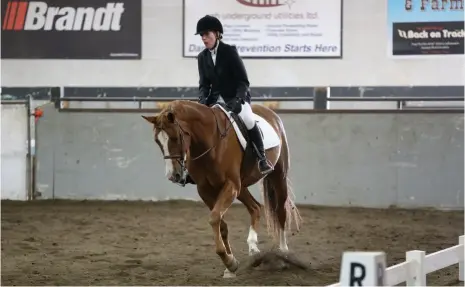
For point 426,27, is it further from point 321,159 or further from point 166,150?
point 166,150

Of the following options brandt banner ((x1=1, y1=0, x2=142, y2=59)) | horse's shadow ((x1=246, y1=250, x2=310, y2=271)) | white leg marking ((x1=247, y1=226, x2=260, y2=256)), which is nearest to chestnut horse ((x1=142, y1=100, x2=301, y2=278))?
white leg marking ((x1=247, y1=226, x2=260, y2=256))

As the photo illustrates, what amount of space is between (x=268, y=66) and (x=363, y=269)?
8787 millimetres

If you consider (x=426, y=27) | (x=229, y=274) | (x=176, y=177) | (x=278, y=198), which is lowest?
(x=229, y=274)

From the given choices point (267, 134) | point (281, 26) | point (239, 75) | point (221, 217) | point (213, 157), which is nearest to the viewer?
point (221, 217)

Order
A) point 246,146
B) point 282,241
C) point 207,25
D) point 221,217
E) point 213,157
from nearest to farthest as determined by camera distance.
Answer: point 221,217 → point 213,157 → point 207,25 → point 246,146 → point 282,241

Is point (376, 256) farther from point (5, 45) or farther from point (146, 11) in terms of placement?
point (5, 45)

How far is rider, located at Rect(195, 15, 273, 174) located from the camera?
4914 mm

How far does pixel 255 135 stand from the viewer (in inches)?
203

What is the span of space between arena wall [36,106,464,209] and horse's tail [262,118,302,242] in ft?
11.8

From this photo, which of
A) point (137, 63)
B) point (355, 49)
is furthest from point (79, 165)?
point (355, 49)

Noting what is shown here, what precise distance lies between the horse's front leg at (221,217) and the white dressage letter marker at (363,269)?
2.15 m

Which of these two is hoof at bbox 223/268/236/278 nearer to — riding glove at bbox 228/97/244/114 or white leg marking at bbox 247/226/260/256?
white leg marking at bbox 247/226/260/256

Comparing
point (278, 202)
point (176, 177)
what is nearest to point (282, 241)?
point (278, 202)

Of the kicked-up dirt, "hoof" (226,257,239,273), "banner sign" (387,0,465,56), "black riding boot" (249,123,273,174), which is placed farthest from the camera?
"banner sign" (387,0,465,56)
